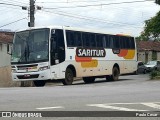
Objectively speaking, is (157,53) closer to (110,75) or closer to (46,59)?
(110,75)

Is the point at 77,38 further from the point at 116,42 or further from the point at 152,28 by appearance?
the point at 152,28

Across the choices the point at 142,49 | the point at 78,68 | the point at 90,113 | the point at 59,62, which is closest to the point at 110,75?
the point at 78,68

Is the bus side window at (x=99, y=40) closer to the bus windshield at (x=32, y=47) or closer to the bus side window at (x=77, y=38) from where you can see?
the bus side window at (x=77, y=38)

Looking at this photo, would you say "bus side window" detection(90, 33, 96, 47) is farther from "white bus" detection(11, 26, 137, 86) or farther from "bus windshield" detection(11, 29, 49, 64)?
"bus windshield" detection(11, 29, 49, 64)

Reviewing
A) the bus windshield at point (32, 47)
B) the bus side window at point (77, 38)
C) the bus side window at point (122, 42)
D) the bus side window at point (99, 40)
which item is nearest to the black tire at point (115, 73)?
the bus side window at point (122, 42)

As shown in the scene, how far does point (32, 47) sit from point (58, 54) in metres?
1.51

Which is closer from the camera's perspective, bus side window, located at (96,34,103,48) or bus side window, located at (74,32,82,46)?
bus side window, located at (74,32,82,46)

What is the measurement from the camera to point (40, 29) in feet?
87.3

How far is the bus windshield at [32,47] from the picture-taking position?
1028 inches

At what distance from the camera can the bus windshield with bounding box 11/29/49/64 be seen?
26109mm

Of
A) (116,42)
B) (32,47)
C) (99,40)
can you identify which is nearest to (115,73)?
(116,42)

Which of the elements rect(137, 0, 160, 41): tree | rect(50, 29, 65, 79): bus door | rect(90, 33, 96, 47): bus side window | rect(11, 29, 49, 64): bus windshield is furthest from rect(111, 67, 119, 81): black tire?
rect(137, 0, 160, 41): tree

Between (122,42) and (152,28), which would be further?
(152,28)

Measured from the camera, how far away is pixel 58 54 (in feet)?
87.5
